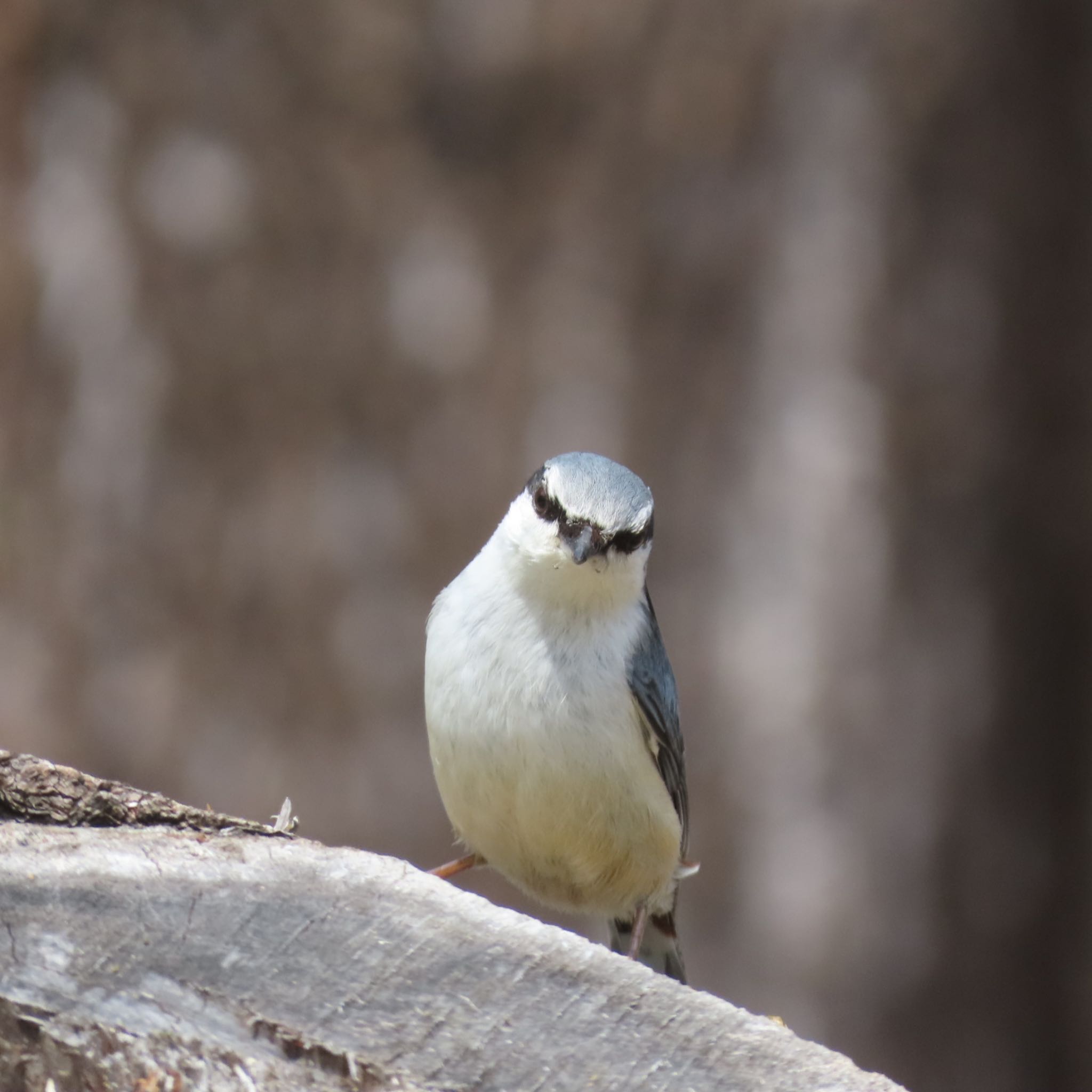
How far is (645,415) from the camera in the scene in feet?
17.5

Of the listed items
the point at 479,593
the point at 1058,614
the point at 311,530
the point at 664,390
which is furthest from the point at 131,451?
the point at 1058,614

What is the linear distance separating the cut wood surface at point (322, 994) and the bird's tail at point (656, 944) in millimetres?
2370

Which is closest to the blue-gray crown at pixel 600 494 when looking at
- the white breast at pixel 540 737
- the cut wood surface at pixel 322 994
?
the white breast at pixel 540 737

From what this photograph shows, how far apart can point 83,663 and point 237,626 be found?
617 mm

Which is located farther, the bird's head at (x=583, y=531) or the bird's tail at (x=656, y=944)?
the bird's tail at (x=656, y=944)

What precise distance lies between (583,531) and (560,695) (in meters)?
0.41

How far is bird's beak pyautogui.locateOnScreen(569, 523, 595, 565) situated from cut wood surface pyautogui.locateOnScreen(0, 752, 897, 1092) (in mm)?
1270

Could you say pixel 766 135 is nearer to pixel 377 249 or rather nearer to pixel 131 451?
pixel 377 249

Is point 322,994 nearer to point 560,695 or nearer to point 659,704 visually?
point 560,695

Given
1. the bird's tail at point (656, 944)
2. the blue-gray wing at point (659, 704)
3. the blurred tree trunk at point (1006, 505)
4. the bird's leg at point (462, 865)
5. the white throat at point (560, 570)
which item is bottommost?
the bird's leg at point (462, 865)

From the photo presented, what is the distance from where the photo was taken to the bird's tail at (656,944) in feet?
14.8

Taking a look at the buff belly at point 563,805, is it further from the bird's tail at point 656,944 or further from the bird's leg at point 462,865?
the bird's tail at point 656,944

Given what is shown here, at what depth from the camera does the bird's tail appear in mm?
4512

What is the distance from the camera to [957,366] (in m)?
5.19
